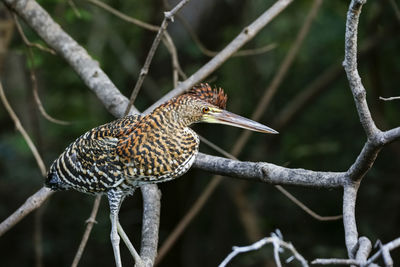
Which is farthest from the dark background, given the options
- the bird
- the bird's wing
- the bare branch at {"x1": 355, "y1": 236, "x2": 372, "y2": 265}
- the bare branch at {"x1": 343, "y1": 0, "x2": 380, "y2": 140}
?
the bare branch at {"x1": 355, "y1": 236, "x2": 372, "y2": 265}

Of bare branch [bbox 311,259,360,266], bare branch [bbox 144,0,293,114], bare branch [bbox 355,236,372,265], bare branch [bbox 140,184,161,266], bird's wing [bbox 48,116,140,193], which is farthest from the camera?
bare branch [bbox 144,0,293,114]

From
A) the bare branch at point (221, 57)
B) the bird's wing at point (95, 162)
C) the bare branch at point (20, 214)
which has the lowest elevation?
the bare branch at point (20, 214)

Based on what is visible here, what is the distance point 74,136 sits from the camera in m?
7.25

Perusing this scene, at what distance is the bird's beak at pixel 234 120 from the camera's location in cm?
302

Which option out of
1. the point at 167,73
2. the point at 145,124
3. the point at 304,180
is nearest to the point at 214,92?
the point at 145,124

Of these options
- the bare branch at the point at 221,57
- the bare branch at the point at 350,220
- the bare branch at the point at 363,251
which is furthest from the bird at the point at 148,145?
the bare branch at the point at 363,251

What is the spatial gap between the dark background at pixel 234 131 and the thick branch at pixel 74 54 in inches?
55.3

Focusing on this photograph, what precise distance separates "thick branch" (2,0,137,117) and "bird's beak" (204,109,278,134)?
29.6 inches

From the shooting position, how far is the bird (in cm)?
307

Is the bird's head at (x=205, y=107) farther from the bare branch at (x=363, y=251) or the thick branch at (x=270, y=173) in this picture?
the bare branch at (x=363, y=251)

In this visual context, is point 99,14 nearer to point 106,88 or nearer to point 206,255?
point 206,255

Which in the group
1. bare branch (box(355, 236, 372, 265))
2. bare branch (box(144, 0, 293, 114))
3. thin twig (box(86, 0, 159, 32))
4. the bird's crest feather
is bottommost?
bare branch (box(355, 236, 372, 265))

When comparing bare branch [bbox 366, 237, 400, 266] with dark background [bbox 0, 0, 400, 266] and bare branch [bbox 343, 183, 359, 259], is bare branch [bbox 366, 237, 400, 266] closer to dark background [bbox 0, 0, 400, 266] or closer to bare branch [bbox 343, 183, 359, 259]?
bare branch [bbox 343, 183, 359, 259]

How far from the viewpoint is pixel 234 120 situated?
3057 mm
